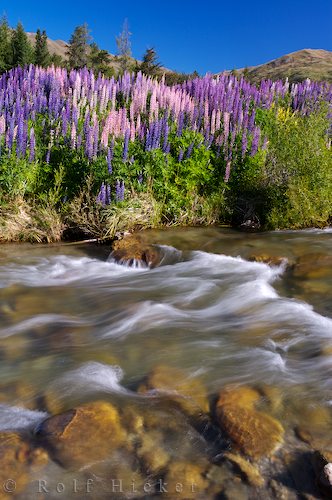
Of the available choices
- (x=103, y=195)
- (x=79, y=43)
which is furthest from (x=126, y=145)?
(x=79, y=43)

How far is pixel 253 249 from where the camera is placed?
7.02m

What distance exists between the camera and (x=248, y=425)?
9.84ft

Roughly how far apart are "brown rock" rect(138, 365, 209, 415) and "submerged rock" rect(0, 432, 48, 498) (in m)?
0.90

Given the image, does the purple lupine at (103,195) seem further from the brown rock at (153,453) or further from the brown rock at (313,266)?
the brown rock at (153,453)

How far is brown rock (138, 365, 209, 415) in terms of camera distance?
3320 mm

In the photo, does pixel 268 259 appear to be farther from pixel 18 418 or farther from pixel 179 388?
pixel 18 418

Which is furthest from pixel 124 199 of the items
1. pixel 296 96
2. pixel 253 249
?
pixel 296 96

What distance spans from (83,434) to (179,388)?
32.6 inches

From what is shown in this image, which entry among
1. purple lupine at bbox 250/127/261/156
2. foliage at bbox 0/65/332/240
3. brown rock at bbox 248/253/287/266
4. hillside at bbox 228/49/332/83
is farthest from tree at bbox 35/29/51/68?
brown rock at bbox 248/253/287/266

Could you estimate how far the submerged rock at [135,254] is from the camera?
6863 millimetres

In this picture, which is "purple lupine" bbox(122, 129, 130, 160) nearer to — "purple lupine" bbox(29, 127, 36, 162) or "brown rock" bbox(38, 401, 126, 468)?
"purple lupine" bbox(29, 127, 36, 162)

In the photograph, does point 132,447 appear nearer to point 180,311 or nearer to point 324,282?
point 180,311

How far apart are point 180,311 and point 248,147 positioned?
500 centimetres

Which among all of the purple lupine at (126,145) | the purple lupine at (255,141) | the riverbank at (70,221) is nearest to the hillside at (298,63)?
the purple lupine at (255,141)
